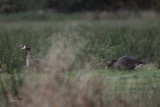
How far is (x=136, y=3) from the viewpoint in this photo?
40250 mm

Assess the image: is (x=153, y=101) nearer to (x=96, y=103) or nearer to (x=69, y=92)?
(x=96, y=103)

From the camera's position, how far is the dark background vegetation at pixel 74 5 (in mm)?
35344

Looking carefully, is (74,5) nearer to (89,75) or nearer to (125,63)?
(125,63)

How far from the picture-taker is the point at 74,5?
127 feet

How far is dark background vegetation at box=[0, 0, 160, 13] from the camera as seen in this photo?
116ft

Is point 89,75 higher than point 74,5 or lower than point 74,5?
higher

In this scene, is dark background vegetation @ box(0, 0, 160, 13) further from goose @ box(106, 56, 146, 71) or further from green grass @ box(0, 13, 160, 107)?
goose @ box(106, 56, 146, 71)

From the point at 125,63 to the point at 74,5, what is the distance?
99.9ft

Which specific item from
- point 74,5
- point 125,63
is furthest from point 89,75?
point 74,5

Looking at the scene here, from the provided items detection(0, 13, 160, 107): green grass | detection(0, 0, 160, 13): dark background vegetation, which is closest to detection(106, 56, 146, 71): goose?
detection(0, 13, 160, 107): green grass

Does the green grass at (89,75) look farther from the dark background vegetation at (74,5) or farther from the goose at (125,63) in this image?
the dark background vegetation at (74,5)

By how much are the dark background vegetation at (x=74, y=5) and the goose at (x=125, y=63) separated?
87.4 feet

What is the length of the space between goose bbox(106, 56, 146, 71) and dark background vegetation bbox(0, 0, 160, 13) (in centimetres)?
2664

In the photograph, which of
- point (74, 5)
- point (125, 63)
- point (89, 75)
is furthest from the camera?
point (74, 5)
